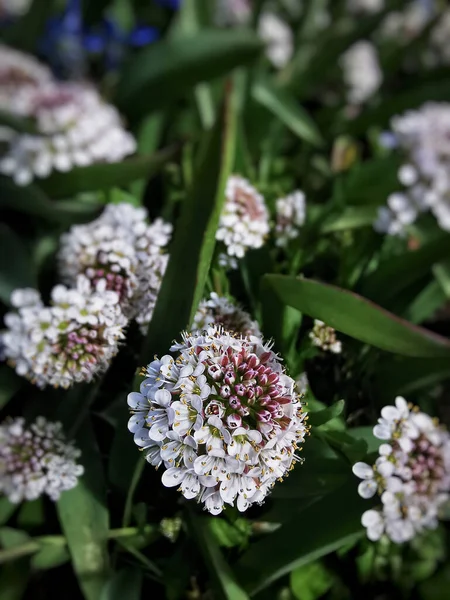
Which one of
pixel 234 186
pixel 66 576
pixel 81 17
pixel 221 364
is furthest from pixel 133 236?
pixel 81 17

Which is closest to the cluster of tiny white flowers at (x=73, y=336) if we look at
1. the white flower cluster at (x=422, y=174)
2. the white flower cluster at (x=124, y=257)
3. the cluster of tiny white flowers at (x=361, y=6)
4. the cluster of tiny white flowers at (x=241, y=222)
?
the white flower cluster at (x=124, y=257)

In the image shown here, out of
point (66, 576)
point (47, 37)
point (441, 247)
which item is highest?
point (47, 37)

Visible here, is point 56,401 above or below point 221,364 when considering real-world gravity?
below

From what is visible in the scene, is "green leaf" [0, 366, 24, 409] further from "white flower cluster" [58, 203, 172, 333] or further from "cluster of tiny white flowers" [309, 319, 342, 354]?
"cluster of tiny white flowers" [309, 319, 342, 354]

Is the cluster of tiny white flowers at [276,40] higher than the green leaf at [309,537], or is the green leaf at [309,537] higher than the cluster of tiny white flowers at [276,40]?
the cluster of tiny white flowers at [276,40]

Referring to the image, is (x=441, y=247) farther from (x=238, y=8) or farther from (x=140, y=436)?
(x=238, y=8)

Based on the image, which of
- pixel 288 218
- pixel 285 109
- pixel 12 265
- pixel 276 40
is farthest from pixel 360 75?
pixel 12 265

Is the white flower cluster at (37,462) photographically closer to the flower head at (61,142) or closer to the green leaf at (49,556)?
the green leaf at (49,556)
